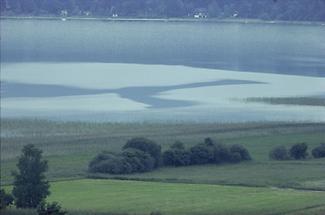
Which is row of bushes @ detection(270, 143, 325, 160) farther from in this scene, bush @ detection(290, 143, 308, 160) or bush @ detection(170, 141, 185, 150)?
bush @ detection(170, 141, 185, 150)

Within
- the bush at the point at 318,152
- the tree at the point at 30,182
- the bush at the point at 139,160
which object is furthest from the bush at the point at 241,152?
the tree at the point at 30,182

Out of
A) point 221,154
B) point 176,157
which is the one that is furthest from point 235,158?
point 176,157

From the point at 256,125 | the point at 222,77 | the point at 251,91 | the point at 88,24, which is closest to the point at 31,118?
the point at 256,125

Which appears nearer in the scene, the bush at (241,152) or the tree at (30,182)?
the tree at (30,182)

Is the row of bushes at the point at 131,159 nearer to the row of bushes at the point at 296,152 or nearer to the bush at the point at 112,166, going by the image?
the bush at the point at 112,166

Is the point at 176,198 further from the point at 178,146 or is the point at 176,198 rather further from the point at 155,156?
the point at 178,146

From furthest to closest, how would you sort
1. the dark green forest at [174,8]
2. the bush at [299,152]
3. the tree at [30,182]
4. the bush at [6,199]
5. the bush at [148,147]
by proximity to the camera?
the dark green forest at [174,8], the bush at [299,152], the bush at [148,147], the tree at [30,182], the bush at [6,199]

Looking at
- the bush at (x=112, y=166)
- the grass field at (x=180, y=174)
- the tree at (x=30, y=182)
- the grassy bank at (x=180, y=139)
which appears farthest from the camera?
the bush at (x=112, y=166)
